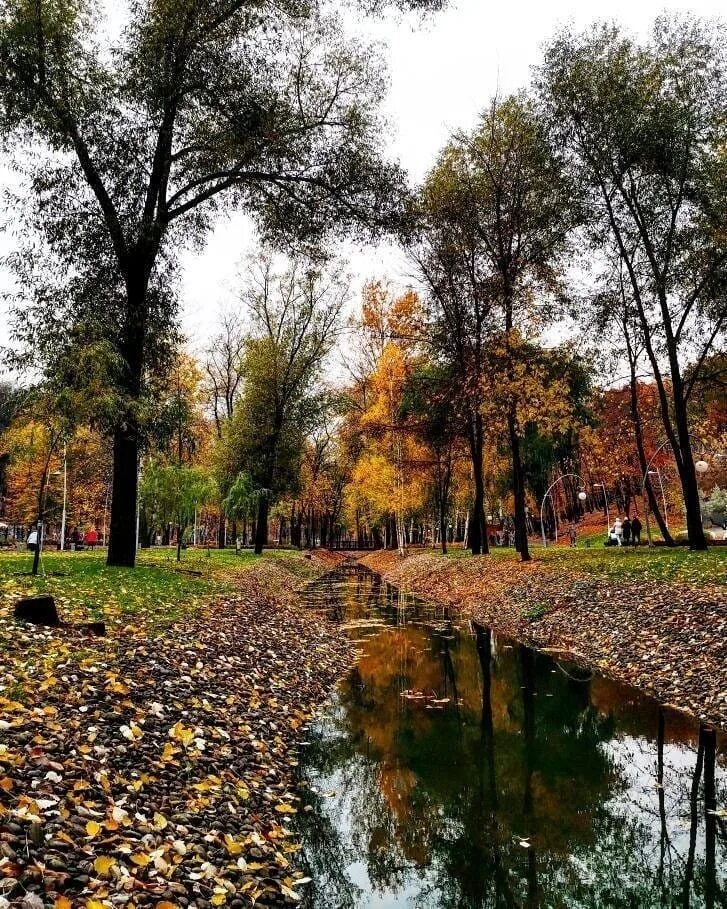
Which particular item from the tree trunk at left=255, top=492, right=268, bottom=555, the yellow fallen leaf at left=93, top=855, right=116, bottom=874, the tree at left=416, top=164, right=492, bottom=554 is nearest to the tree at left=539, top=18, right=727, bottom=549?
the tree at left=416, top=164, right=492, bottom=554

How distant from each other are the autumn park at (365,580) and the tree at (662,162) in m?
0.11

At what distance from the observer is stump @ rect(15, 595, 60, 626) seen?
8711mm

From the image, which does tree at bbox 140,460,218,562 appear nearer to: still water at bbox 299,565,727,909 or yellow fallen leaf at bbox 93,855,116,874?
still water at bbox 299,565,727,909

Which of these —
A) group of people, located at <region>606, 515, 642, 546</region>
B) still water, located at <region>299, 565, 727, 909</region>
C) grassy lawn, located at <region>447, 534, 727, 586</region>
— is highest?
group of people, located at <region>606, 515, 642, 546</region>

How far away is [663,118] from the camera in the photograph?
65.5 ft

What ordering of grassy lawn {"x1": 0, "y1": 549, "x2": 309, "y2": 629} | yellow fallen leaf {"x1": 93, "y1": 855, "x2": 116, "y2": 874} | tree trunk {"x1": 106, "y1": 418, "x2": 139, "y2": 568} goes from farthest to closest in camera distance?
tree trunk {"x1": 106, "y1": 418, "x2": 139, "y2": 568} < grassy lawn {"x1": 0, "y1": 549, "x2": 309, "y2": 629} < yellow fallen leaf {"x1": 93, "y1": 855, "x2": 116, "y2": 874}

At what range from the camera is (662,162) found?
2044cm

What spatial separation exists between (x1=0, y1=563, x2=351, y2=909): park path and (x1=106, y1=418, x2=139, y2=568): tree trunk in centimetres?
784

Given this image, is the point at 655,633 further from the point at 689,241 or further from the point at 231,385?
the point at 231,385

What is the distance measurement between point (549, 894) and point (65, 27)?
1971cm

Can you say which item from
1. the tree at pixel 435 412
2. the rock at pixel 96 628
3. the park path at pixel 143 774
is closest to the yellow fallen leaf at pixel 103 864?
the park path at pixel 143 774

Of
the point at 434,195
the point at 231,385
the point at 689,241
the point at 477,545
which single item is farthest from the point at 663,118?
the point at 231,385

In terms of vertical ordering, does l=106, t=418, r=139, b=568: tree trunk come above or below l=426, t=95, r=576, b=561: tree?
below

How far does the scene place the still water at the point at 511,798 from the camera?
201 inches
